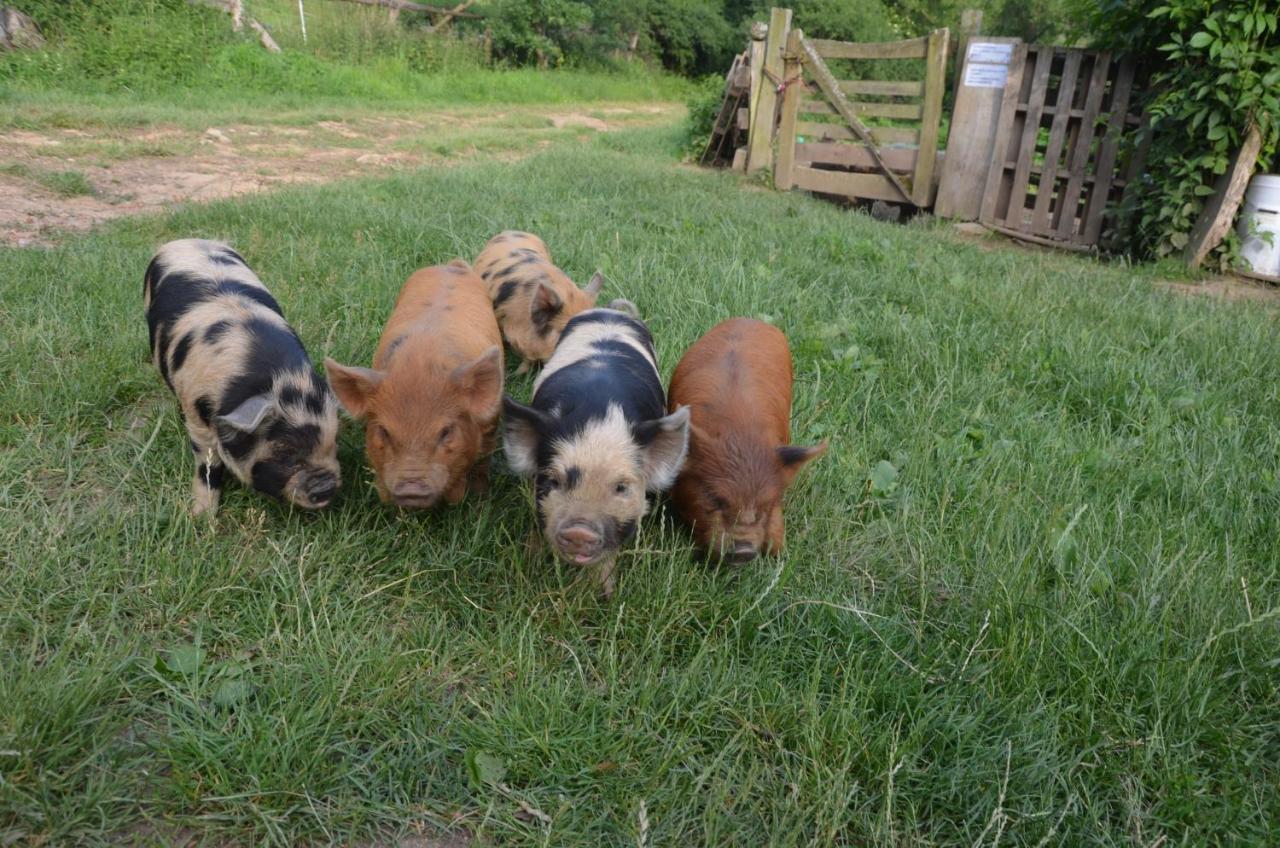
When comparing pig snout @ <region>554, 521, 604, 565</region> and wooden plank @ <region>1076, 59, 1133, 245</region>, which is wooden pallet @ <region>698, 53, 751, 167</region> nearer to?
wooden plank @ <region>1076, 59, 1133, 245</region>

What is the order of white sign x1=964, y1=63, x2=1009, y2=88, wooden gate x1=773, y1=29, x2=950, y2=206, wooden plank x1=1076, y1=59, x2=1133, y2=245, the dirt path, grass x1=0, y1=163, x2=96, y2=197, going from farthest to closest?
1. wooden gate x1=773, y1=29, x2=950, y2=206
2. white sign x1=964, y1=63, x2=1009, y2=88
3. wooden plank x1=1076, y1=59, x2=1133, y2=245
4. grass x1=0, y1=163, x2=96, y2=197
5. the dirt path

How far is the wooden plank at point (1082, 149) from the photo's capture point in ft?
29.1

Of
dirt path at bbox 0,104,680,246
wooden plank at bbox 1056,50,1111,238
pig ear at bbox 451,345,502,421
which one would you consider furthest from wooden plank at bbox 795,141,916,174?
pig ear at bbox 451,345,502,421

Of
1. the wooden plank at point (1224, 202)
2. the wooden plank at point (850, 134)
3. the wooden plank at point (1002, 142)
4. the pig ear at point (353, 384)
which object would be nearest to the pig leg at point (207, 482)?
the pig ear at point (353, 384)

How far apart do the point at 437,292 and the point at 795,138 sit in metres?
8.71

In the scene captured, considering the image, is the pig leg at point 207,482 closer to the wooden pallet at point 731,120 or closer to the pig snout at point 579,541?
the pig snout at point 579,541

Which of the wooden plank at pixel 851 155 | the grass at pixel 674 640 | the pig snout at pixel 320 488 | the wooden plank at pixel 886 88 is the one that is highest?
the wooden plank at pixel 886 88

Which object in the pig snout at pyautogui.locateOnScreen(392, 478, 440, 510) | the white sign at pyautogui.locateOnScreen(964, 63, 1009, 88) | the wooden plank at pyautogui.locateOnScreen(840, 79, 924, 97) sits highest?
the white sign at pyautogui.locateOnScreen(964, 63, 1009, 88)

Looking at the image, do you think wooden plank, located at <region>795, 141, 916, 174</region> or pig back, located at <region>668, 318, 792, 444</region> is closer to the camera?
pig back, located at <region>668, 318, 792, 444</region>

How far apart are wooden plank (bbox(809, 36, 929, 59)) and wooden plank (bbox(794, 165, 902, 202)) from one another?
144cm

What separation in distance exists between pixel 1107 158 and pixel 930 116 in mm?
2214

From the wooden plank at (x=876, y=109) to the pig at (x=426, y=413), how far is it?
885 centimetres

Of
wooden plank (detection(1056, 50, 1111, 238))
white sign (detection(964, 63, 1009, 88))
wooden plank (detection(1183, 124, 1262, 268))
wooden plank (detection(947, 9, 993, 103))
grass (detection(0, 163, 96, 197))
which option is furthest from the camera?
wooden plank (detection(947, 9, 993, 103))

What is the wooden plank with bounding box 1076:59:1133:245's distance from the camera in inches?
344
